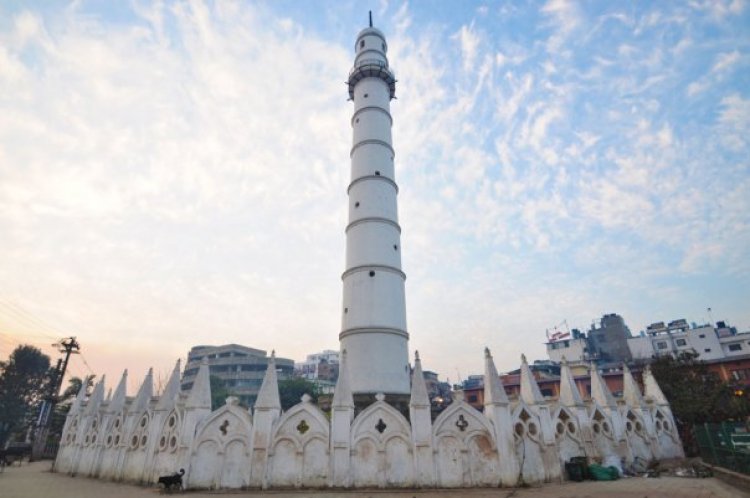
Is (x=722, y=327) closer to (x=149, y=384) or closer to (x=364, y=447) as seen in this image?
(x=364, y=447)

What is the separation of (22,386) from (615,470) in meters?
79.1

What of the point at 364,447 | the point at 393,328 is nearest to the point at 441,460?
the point at 364,447

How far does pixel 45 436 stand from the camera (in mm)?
41969

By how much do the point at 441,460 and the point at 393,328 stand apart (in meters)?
8.39

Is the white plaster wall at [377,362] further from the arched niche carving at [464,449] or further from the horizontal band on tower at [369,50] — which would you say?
the horizontal band on tower at [369,50]

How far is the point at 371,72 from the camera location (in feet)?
108

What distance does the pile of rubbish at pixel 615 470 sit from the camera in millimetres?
18203

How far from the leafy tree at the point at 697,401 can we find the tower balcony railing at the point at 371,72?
1242 inches

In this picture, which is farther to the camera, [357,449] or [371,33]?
[371,33]

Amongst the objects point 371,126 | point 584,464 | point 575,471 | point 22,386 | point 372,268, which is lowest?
point 575,471

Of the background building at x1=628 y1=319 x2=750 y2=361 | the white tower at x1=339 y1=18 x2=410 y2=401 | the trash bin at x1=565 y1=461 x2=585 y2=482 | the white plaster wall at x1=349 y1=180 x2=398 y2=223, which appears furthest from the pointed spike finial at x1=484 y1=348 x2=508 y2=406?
the background building at x1=628 y1=319 x2=750 y2=361

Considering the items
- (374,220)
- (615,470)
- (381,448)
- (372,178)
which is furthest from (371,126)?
(615,470)

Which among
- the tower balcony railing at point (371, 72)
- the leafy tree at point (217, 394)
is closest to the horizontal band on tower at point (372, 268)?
the tower balcony railing at point (371, 72)

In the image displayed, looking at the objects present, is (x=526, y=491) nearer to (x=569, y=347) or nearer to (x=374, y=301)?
(x=374, y=301)
